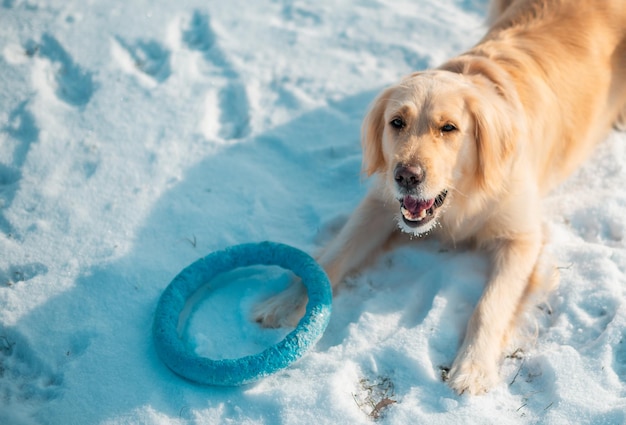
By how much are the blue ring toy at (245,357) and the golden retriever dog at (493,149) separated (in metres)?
0.23

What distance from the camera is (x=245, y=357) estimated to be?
10.5ft

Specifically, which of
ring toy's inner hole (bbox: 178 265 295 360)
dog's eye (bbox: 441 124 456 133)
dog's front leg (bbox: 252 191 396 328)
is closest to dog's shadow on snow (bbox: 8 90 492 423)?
dog's front leg (bbox: 252 191 396 328)

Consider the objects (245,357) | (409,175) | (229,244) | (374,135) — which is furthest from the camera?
(229,244)

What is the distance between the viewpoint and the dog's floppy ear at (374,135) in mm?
3811

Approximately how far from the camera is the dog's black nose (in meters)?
3.32

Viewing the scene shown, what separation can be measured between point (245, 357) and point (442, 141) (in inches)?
59.5

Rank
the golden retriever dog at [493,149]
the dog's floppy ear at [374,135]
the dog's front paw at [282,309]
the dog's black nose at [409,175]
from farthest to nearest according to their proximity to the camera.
Result: the dog's floppy ear at [374,135] < the dog's front paw at [282,309] < the golden retriever dog at [493,149] < the dog's black nose at [409,175]

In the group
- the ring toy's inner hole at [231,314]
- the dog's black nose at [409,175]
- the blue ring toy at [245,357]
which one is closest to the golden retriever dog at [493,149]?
the dog's black nose at [409,175]

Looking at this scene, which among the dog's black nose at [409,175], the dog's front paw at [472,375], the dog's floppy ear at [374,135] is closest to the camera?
the dog's front paw at [472,375]

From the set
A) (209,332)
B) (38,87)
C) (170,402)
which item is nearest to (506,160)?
(209,332)

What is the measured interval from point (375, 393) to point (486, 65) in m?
2.00

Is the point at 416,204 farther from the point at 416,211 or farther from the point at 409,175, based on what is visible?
the point at 409,175

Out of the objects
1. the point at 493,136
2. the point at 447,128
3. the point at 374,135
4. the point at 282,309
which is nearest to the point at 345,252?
the point at 282,309

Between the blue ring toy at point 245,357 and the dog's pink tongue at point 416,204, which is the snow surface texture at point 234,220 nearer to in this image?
the blue ring toy at point 245,357
